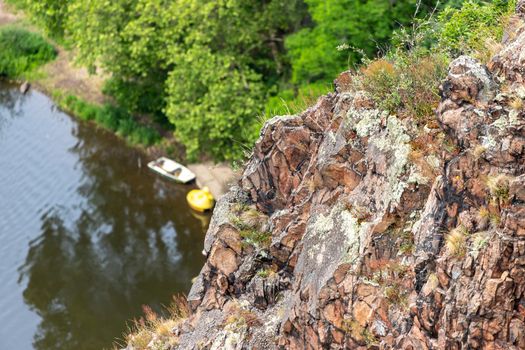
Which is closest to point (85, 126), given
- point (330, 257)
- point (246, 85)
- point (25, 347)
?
point (246, 85)

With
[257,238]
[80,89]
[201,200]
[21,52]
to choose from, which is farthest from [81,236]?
[257,238]

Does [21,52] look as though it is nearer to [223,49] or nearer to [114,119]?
[114,119]

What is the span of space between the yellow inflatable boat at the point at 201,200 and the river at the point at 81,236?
0.49 meters

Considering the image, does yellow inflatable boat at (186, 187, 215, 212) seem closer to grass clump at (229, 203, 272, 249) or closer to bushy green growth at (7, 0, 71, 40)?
bushy green growth at (7, 0, 71, 40)

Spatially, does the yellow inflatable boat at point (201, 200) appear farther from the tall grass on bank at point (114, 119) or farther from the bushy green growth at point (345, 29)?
the bushy green growth at point (345, 29)

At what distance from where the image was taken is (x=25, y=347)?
80.0ft

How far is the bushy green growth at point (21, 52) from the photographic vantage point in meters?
43.2

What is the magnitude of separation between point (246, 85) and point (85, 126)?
39.3 feet

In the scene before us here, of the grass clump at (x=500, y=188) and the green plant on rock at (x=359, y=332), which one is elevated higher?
the grass clump at (x=500, y=188)

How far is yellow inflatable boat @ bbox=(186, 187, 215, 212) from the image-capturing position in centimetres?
3119

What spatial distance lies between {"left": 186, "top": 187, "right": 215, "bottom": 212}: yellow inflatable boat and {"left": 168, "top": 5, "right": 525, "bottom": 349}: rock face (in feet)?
56.9

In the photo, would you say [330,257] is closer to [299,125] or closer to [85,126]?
[299,125]

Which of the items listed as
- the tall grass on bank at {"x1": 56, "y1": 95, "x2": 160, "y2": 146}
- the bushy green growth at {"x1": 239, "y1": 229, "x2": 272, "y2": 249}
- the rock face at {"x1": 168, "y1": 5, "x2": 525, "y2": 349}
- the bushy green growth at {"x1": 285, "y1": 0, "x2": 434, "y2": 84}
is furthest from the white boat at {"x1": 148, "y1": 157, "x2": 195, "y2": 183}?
the bushy green growth at {"x1": 239, "y1": 229, "x2": 272, "y2": 249}

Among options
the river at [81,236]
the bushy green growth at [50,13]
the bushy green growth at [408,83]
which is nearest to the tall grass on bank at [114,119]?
the river at [81,236]
